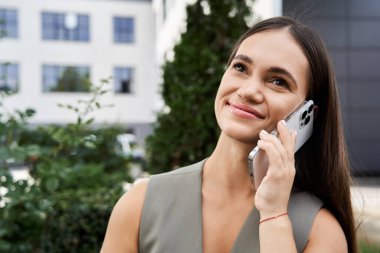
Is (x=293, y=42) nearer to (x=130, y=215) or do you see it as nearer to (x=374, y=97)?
(x=130, y=215)

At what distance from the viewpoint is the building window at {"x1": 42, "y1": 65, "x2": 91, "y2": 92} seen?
2886 centimetres

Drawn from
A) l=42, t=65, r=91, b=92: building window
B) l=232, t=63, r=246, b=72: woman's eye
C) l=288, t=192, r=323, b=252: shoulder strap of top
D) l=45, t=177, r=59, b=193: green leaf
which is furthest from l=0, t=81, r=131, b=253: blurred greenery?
l=42, t=65, r=91, b=92: building window

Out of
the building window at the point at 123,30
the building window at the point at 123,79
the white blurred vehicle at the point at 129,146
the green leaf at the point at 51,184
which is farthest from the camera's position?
the building window at the point at 123,79

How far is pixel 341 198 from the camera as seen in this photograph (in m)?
1.47

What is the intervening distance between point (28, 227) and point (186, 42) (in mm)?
3096

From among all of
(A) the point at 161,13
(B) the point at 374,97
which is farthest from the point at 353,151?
(A) the point at 161,13

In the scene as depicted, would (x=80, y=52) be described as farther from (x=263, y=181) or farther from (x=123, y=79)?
(x=263, y=181)

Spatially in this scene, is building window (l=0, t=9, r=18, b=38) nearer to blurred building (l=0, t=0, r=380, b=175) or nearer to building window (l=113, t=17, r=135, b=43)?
blurred building (l=0, t=0, r=380, b=175)

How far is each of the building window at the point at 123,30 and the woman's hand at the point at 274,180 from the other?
94.6ft

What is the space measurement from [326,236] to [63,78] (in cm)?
2886

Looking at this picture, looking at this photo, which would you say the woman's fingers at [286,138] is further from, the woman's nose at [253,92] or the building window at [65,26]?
the building window at [65,26]

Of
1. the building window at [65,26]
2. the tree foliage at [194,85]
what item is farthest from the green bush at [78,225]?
the building window at [65,26]

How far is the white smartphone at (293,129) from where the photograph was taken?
1.33 m

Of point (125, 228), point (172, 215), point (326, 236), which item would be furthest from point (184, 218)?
point (326, 236)
